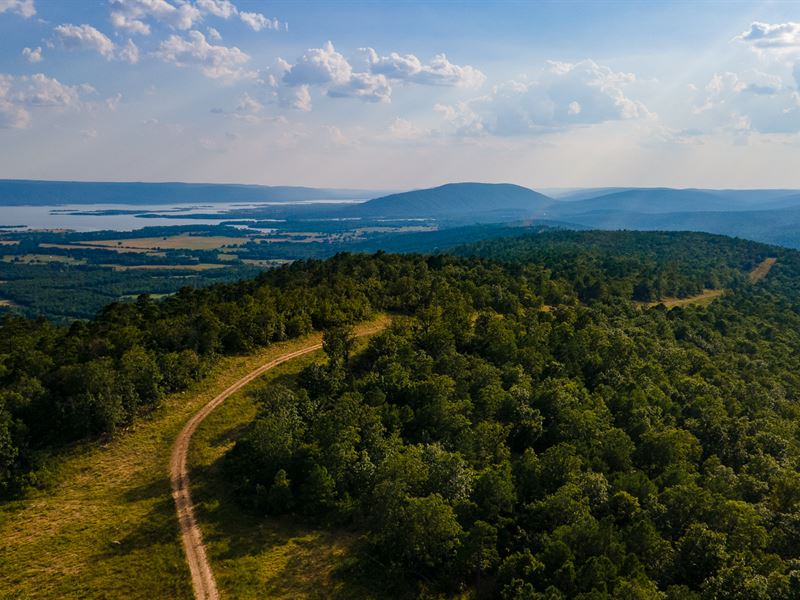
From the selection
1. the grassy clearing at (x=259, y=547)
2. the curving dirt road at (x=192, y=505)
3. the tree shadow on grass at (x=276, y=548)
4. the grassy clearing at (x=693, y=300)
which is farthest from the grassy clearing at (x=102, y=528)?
the grassy clearing at (x=693, y=300)

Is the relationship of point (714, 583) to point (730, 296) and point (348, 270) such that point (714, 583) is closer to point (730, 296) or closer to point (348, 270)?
point (348, 270)

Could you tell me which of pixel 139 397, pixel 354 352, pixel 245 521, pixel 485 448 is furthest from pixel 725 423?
pixel 139 397

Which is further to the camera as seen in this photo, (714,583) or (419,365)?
(419,365)

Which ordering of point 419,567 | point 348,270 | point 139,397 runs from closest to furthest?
point 419,567
point 139,397
point 348,270

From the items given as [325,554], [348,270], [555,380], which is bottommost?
[325,554]

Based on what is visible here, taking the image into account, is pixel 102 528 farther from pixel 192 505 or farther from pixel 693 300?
pixel 693 300

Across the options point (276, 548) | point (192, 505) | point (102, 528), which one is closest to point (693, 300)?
point (276, 548)
